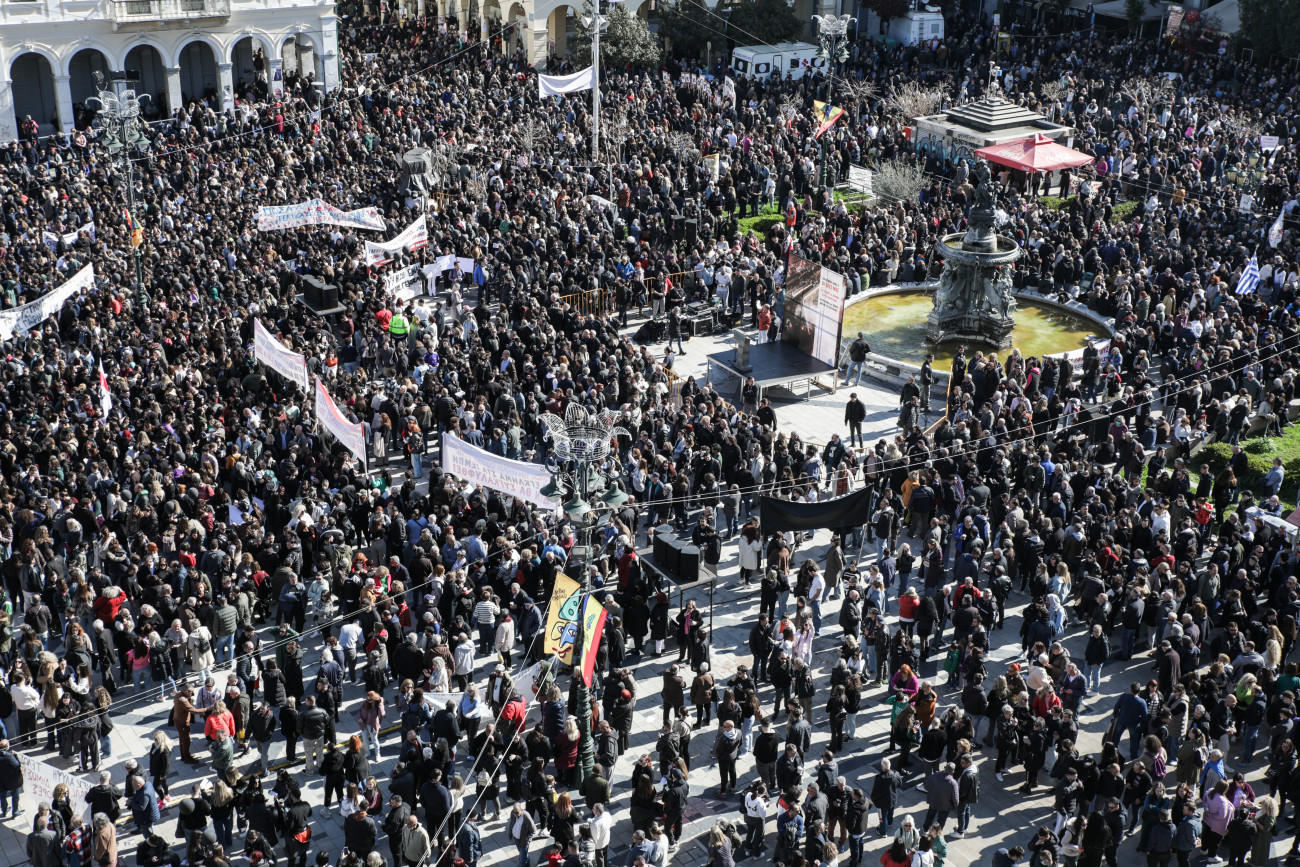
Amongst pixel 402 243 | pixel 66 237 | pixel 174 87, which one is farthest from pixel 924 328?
pixel 174 87

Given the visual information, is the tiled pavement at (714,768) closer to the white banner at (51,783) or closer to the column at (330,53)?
the white banner at (51,783)

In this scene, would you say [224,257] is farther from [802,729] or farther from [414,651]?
[802,729]

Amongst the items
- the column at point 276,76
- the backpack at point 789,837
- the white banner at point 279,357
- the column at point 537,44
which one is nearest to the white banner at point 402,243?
the white banner at point 279,357

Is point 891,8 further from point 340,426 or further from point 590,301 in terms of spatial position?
point 340,426

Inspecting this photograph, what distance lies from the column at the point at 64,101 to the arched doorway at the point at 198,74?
526cm

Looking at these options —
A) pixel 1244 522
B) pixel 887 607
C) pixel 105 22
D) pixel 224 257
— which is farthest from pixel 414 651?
pixel 105 22

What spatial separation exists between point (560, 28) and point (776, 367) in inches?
1586

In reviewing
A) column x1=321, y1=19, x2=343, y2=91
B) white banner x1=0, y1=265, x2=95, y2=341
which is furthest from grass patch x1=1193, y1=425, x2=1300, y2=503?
column x1=321, y1=19, x2=343, y2=91

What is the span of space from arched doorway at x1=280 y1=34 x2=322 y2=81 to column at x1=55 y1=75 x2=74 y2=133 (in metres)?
7.74

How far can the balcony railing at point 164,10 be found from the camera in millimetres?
48375

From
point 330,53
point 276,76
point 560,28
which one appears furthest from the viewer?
point 560,28

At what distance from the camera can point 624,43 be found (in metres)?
54.0

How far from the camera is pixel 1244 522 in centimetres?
2095

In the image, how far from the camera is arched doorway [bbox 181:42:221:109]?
176 ft
